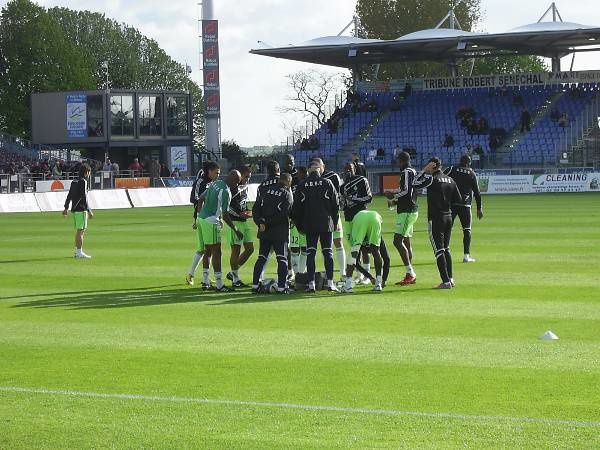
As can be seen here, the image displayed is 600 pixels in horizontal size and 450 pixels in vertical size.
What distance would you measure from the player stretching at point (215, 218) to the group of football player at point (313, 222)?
0.02 meters

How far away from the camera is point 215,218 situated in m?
19.0

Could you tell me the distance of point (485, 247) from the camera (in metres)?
25.9

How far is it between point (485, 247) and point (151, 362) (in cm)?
1441

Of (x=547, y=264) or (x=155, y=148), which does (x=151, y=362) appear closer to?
(x=547, y=264)

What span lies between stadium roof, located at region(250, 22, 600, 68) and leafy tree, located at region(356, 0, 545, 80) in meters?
18.4

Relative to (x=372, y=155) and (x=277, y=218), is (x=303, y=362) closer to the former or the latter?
(x=277, y=218)

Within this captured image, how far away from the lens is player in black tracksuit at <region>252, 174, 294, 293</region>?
18.4 m

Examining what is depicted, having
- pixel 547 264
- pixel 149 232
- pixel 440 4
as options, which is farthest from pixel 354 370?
pixel 440 4

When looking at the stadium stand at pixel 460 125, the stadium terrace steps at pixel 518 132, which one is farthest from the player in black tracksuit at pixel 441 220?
the stadium terrace steps at pixel 518 132

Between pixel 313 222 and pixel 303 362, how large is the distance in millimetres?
6150

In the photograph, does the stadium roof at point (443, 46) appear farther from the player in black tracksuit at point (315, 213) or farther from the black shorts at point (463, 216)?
the player in black tracksuit at point (315, 213)

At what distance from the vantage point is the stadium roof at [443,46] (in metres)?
65.5

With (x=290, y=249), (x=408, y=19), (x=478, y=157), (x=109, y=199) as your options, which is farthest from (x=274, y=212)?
(x=408, y=19)

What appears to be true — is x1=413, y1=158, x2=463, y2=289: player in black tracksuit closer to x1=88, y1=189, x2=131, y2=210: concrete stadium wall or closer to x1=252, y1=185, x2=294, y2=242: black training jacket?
x1=252, y1=185, x2=294, y2=242: black training jacket
